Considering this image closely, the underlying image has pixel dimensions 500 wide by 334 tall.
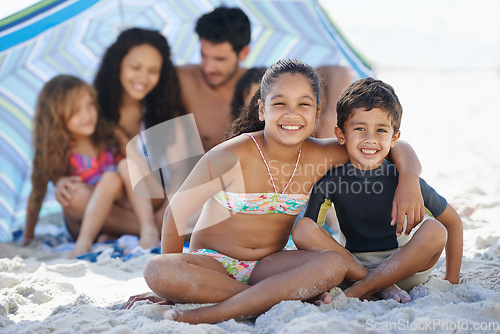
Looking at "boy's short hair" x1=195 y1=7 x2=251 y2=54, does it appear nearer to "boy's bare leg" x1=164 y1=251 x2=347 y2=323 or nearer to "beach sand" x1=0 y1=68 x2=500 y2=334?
"beach sand" x1=0 y1=68 x2=500 y2=334

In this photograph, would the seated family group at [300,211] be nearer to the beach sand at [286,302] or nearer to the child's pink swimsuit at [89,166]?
the beach sand at [286,302]

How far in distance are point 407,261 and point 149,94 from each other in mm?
2195

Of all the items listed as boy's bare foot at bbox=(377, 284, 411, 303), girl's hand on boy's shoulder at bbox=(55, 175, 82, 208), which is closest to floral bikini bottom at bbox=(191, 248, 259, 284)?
boy's bare foot at bbox=(377, 284, 411, 303)

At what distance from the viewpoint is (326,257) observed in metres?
1.64

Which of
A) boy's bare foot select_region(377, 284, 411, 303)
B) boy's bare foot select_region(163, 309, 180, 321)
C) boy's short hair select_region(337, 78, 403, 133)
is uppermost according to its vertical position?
boy's short hair select_region(337, 78, 403, 133)

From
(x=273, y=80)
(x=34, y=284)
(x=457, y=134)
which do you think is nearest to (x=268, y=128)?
(x=273, y=80)

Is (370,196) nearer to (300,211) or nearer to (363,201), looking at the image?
(363,201)

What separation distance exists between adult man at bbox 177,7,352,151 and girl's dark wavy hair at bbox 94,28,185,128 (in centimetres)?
12

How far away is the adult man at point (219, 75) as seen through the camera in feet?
10.8

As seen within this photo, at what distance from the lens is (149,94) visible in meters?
3.29

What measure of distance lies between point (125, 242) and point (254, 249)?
1.26 meters

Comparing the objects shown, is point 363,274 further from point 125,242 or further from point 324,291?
point 125,242

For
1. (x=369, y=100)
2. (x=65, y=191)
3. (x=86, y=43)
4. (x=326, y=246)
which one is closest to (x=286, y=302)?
(x=326, y=246)

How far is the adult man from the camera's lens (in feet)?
10.8
